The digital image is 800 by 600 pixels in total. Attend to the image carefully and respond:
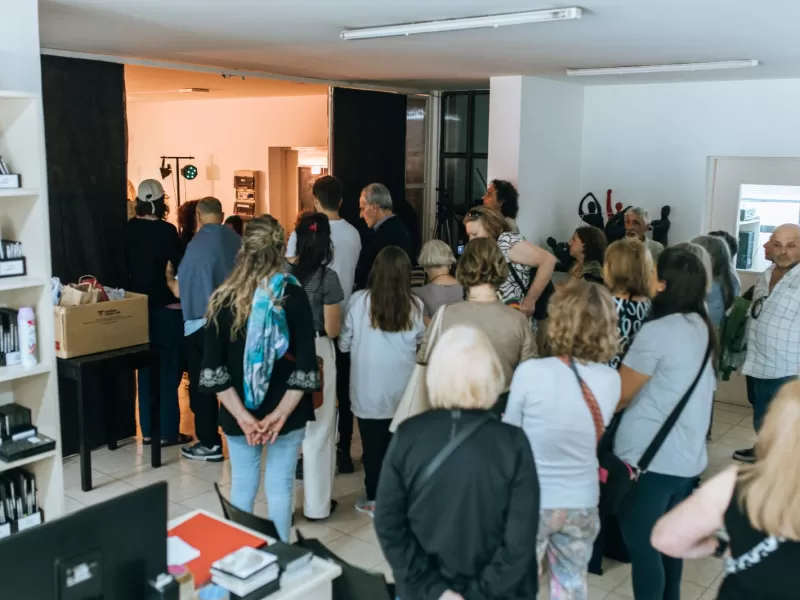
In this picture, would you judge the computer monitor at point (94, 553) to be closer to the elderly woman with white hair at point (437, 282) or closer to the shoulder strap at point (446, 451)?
the shoulder strap at point (446, 451)

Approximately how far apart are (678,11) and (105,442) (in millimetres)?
4424

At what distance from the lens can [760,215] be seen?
6.97m

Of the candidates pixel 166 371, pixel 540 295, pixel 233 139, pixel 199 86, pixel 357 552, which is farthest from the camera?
pixel 233 139

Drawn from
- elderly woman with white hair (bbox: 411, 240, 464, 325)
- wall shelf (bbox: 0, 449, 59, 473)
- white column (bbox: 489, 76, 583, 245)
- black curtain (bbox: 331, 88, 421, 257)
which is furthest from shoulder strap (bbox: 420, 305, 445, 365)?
black curtain (bbox: 331, 88, 421, 257)

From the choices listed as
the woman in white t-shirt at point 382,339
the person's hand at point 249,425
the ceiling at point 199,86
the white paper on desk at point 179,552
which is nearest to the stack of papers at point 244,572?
the white paper on desk at point 179,552

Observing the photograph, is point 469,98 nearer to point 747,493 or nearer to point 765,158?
point 765,158

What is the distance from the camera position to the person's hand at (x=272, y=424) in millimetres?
3303

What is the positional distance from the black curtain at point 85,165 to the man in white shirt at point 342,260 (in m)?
1.46

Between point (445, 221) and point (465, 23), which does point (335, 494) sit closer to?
point (465, 23)

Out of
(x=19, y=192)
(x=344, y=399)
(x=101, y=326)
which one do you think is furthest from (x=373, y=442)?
(x=19, y=192)

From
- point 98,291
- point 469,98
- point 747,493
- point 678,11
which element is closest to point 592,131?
point 469,98

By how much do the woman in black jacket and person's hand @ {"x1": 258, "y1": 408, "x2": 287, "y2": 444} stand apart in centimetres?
124

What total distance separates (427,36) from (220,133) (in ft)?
24.4

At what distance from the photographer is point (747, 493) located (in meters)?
1.71
